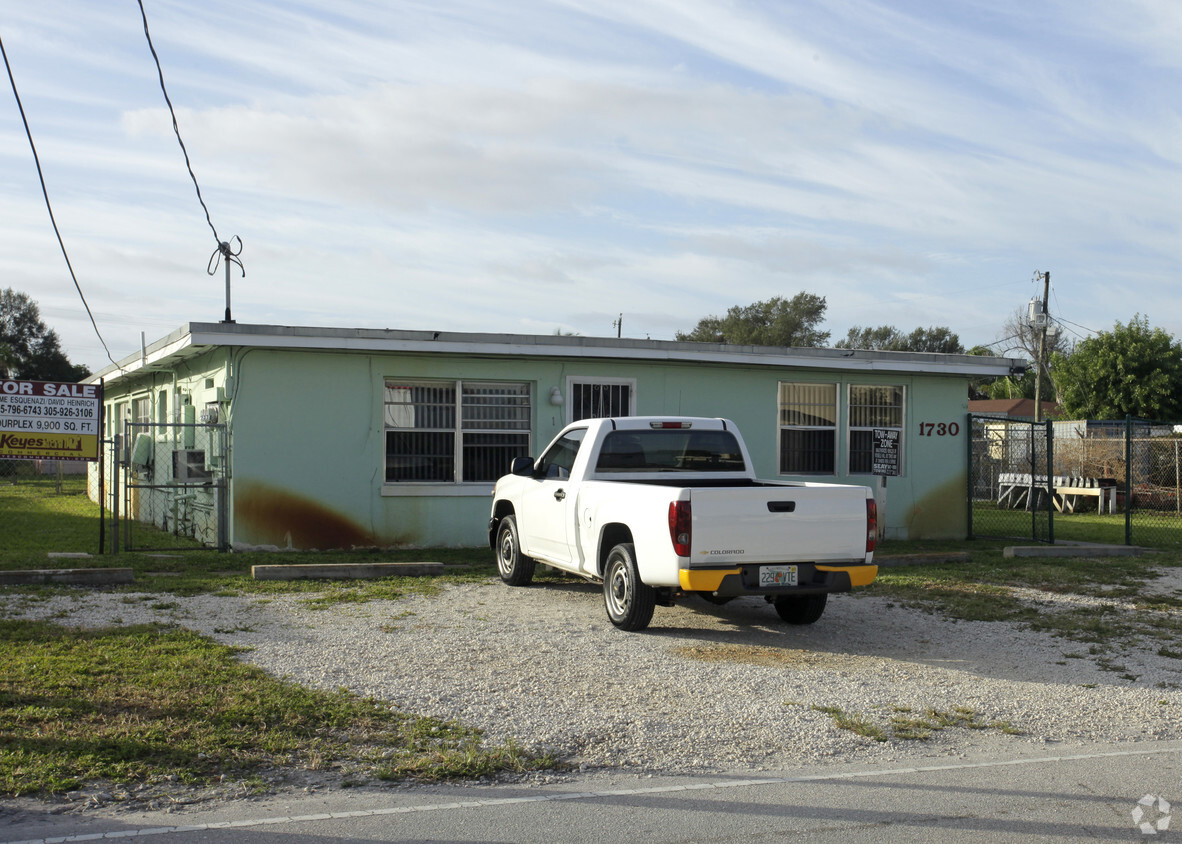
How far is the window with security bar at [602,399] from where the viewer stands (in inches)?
623

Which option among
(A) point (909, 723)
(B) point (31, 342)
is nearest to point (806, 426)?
(A) point (909, 723)

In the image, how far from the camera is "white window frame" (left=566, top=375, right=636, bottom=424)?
1570 cm

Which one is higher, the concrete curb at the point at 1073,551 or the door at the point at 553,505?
the door at the point at 553,505

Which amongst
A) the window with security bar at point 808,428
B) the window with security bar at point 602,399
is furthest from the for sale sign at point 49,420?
the window with security bar at point 808,428

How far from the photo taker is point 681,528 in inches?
326

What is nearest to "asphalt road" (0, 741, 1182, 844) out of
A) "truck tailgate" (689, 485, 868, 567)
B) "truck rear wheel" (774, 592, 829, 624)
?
"truck tailgate" (689, 485, 868, 567)

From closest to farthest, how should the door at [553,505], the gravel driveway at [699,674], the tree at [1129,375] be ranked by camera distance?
1. the gravel driveway at [699,674]
2. the door at [553,505]
3. the tree at [1129,375]

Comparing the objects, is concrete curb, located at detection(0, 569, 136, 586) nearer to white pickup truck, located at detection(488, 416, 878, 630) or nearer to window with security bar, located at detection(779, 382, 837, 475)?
white pickup truck, located at detection(488, 416, 878, 630)

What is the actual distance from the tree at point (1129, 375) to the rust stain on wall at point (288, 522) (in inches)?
1201

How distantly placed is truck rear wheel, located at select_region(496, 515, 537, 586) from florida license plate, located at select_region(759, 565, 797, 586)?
346 cm

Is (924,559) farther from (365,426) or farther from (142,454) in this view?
(142,454)

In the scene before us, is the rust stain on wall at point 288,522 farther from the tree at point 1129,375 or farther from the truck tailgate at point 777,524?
the tree at point 1129,375

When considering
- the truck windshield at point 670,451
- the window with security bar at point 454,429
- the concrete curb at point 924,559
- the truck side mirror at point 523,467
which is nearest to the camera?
the truck windshield at point 670,451

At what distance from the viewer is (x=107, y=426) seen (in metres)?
25.5
